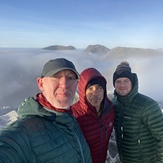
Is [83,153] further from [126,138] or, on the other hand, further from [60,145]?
[126,138]

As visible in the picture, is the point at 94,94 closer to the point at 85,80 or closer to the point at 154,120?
the point at 85,80

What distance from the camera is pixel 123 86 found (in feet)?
11.0

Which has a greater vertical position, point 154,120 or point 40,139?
point 40,139

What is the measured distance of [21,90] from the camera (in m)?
94.3

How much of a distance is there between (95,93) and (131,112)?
2.09ft

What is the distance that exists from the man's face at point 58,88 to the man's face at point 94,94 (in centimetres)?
93

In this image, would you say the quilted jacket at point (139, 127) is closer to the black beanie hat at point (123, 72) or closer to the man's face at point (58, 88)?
the black beanie hat at point (123, 72)

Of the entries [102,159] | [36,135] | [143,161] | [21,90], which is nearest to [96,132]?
[102,159]

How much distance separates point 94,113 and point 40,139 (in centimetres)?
130

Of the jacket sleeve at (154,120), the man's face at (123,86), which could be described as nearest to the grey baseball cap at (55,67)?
the man's face at (123,86)

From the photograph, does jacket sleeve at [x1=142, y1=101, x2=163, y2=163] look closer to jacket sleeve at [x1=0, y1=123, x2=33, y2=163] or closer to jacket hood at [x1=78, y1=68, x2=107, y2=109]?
jacket hood at [x1=78, y1=68, x2=107, y2=109]

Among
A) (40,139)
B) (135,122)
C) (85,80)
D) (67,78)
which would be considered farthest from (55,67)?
(135,122)

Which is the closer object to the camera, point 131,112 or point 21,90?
point 131,112

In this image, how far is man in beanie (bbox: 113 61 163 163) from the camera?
124 inches
